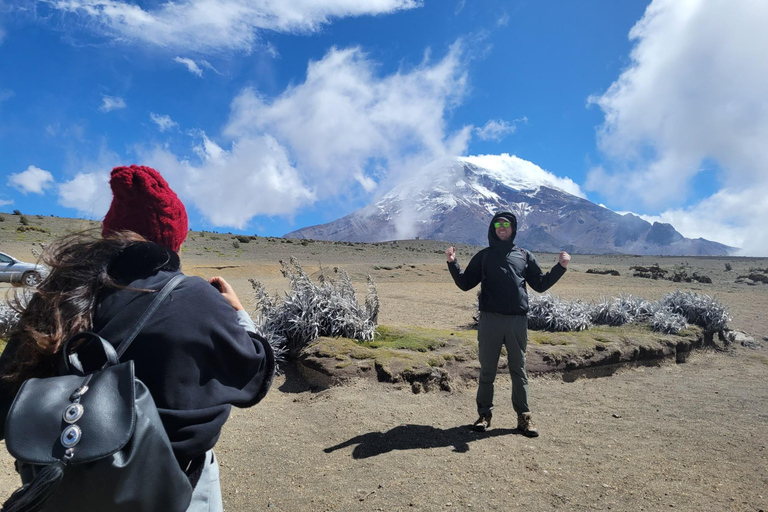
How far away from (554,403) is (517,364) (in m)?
1.23

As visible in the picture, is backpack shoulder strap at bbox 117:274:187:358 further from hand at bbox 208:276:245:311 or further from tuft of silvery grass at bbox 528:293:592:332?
tuft of silvery grass at bbox 528:293:592:332

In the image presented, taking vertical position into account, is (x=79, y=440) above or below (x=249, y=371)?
below

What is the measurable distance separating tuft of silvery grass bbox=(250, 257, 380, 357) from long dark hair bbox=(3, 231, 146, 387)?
4.28 meters

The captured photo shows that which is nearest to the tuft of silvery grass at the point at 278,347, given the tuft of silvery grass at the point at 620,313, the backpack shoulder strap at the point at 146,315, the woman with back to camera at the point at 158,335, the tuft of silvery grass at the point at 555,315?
the woman with back to camera at the point at 158,335

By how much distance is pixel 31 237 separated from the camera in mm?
32062

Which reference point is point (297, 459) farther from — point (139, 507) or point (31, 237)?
point (31, 237)

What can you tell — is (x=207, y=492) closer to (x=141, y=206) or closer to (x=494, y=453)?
(x=141, y=206)

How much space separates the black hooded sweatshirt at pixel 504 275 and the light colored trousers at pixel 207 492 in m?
3.06

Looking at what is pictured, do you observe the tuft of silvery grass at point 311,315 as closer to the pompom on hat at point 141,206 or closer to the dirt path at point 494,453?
the dirt path at point 494,453

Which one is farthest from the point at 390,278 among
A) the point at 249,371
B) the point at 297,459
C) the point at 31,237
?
the point at 31,237

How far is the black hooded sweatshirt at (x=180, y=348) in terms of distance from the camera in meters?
1.28

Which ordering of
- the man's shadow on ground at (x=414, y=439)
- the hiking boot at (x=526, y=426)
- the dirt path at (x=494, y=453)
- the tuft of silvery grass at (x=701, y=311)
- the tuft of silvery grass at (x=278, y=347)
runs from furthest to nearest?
the tuft of silvery grass at (x=701, y=311)
the tuft of silvery grass at (x=278, y=347)
the hiking boot at (x=526, y=426)
the man's shadow on ground at (x=414, y=439)
the dirt path at (x=494, y=453)

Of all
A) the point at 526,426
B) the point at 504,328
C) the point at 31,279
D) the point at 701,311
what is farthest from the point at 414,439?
the point at 701,311

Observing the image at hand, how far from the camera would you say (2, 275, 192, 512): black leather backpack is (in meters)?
1.07
